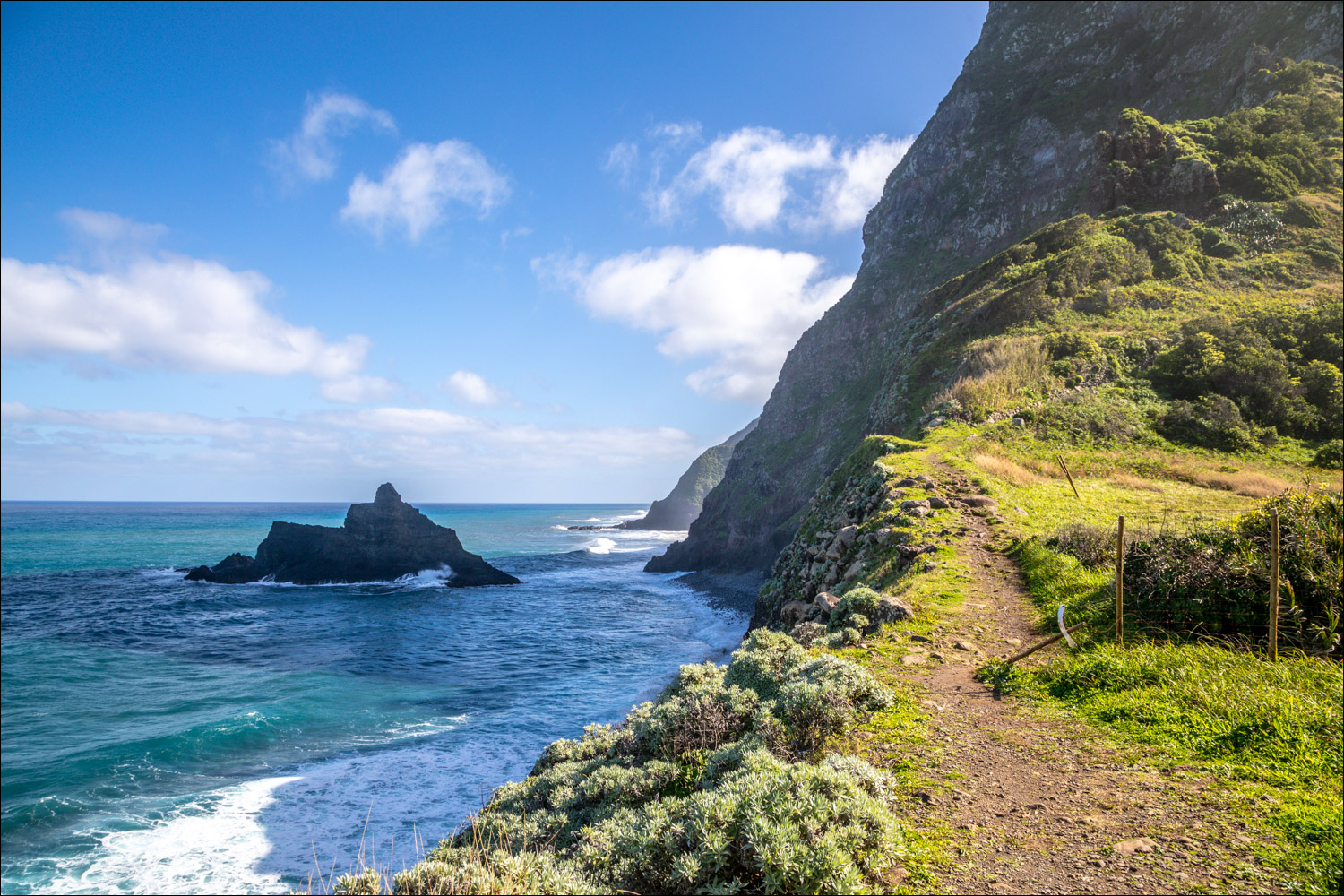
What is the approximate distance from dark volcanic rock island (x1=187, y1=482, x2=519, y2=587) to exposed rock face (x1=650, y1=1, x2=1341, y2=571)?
22.8 meters

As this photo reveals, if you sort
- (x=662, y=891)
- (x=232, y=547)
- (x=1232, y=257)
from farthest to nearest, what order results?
(x=232, y=547), (x=1232, y=257), (x=662, y=891)

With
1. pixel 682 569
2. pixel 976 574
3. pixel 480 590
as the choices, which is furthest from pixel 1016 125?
pixel 480 590

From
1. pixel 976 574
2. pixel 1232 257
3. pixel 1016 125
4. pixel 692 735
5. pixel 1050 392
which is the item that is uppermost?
pixel 1016 125

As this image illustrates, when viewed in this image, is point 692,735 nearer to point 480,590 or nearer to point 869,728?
point 869,728

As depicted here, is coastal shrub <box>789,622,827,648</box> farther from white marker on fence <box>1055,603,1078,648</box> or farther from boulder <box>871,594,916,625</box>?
white marker on fence <box>1055,603,1078,648</box>

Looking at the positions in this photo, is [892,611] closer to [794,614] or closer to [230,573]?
[794,614]

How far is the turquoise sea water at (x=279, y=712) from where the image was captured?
12195mm

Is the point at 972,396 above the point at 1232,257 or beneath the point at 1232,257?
beneath

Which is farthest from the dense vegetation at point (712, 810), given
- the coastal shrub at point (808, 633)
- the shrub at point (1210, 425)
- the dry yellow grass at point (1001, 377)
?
the shrub at point (1210, 425)

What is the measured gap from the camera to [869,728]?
637cm

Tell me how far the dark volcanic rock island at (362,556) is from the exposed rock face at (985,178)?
22.8 meters

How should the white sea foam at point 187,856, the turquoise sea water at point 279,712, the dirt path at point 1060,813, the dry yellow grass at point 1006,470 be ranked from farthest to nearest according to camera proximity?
the dry yellow grass at point 1006,470 < the turquoise sea water at point 279,712 < the white sea foam at point 187,856 < the dirt path at point 1060,813

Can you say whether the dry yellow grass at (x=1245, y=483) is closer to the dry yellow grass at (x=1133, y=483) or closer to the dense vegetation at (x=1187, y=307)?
the dry yellow grass at (x=1133, y=483)

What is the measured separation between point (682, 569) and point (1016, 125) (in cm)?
6345
